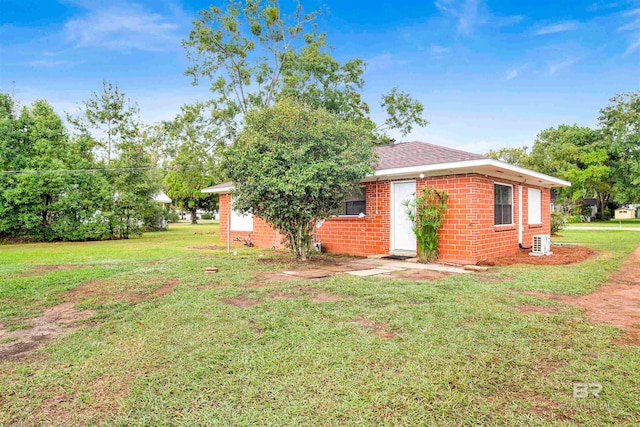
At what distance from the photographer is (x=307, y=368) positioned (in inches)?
116

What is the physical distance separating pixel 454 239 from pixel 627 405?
689 centimetres

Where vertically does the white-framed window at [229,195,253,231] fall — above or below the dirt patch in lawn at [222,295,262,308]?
above

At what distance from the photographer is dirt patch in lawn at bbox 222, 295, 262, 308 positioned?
5004 millimetres

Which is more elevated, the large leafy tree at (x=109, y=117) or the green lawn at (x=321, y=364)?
the large leafy tree at (x=109, y=117)

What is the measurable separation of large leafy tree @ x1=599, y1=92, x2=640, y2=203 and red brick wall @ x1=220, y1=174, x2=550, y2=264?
91.5 ft

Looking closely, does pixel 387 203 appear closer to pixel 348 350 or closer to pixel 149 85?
pixel 348 350

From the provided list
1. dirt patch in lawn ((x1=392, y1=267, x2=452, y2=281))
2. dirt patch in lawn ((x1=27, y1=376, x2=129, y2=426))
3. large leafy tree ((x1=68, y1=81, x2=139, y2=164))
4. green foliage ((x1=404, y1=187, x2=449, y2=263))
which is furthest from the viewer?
large leafy tree ((x1=68, y1=81, x2=139, y2=164))

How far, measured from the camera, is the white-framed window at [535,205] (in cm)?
1269

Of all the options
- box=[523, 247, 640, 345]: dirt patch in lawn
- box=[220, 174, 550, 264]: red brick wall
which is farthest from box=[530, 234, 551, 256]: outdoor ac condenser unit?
box=[523, 247, 640, 345]: dirt patch in lawn

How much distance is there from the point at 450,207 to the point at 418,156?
75.0 inches

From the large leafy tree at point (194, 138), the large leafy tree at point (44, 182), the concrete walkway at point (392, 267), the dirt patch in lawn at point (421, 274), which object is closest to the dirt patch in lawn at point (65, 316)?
the concrete walkway at point (392, 267)

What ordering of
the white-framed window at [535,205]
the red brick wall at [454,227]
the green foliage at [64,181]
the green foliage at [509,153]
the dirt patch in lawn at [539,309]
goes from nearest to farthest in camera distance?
the dirt patch in lawn at [539,309] → the red brick wall at [454,227] → the white-framed window at [535,205] → the green foliage at [64,181] → the green foliage at [509,153]

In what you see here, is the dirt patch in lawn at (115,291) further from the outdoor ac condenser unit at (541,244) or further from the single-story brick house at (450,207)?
the outdoor ac condenser unit at (541,244)

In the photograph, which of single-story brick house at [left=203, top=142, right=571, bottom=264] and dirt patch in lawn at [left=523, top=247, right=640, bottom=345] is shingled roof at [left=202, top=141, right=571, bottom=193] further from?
dirt patch in lawn at [left=523, top=247, right=640, bottom=345]
